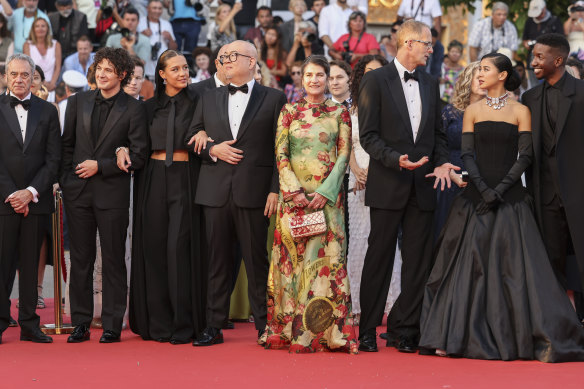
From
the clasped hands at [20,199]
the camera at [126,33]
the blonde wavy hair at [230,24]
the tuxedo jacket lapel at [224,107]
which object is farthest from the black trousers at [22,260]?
the blonde wavy hair at [230,24]

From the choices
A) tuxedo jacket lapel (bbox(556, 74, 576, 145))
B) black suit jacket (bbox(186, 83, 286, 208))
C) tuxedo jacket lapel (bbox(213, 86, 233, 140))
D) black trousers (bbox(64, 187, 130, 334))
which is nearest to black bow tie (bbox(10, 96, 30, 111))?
black trousers (bbox(64, 187, 130, 334))

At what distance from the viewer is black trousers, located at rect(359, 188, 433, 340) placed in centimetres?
695

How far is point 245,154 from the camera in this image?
7148mm

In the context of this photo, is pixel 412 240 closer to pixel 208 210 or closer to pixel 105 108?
pixel 208 210

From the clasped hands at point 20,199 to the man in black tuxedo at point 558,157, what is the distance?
140 inches

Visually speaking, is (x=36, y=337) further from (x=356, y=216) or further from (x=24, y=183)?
(x=356, y=216)

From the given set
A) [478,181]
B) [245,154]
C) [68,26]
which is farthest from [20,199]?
[68,26]

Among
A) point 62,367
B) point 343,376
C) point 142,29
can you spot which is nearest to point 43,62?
point 142,29

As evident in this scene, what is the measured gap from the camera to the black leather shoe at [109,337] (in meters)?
7.31

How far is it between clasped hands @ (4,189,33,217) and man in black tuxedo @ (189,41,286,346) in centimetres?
120

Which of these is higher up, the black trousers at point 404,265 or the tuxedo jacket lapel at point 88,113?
the tuxedo jacket lapel at point 88,113

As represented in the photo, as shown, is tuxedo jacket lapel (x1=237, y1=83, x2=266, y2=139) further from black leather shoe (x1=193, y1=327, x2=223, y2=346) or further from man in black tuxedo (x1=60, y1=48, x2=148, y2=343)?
black leather shoe (x1=193, y1=327, x2=223, y2=346)

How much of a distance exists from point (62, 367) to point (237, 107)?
2.20 metres

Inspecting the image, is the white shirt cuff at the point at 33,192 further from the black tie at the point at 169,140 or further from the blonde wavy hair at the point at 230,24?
the blonde wavy hair at the point at 230,24
